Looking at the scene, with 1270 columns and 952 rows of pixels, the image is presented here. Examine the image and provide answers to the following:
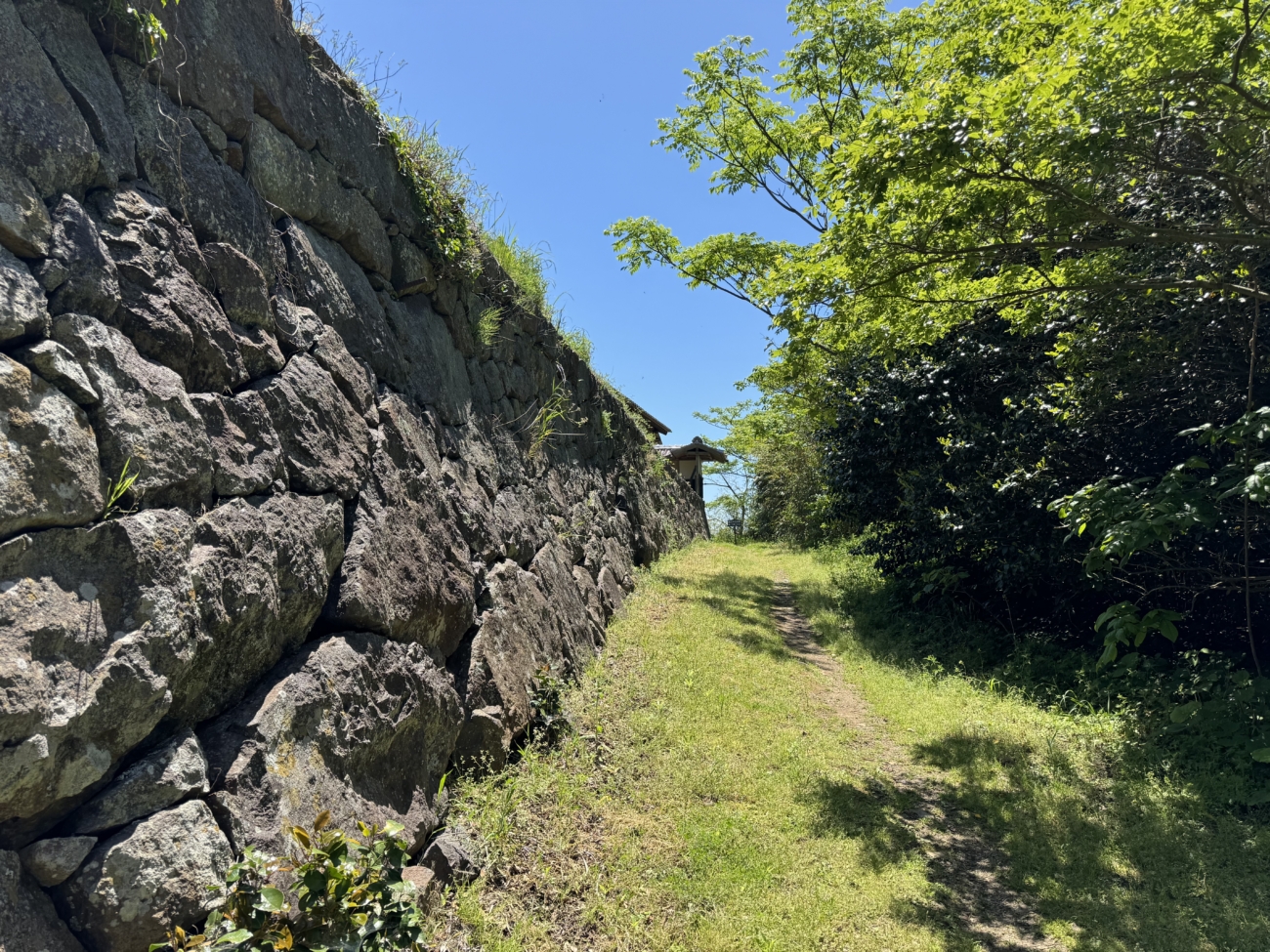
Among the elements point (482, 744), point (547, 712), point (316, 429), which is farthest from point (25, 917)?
Answer: point (547, 712)

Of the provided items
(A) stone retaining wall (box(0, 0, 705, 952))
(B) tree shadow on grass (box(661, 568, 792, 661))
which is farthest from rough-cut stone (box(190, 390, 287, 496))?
(B) tree shadow on grass (box(661, 568, 792, 661))

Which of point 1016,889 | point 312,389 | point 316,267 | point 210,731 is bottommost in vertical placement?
point 1016,889

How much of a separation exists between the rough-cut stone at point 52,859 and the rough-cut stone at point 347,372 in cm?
256

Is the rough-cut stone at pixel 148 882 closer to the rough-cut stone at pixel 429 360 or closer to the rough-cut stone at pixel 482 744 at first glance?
the rough-cut stone at pixel 482 744

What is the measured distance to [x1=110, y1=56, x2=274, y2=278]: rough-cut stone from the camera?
9.98 feet

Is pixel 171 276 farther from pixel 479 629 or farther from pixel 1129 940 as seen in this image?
pixel 1129 940

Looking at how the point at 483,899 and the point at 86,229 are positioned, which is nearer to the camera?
the point at 86,229

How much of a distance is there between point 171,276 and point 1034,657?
863cm

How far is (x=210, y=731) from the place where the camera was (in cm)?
266

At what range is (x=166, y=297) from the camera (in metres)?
2.89

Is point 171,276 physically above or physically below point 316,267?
below

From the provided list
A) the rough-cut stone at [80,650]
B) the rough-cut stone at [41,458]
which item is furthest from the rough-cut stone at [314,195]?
the rough-cut stone at [80,650]

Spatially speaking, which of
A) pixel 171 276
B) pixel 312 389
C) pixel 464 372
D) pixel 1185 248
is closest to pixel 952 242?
pixel 1185 248

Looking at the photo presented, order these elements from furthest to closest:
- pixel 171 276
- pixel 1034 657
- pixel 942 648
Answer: pixel 942 648 < pixel 1034 657 < pixel 171 276
